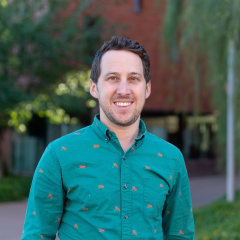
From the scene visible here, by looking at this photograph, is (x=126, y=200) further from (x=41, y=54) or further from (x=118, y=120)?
(x=41, y=54)

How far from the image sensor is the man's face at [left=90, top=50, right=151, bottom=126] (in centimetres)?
214

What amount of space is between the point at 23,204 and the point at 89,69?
→ 14.0ft

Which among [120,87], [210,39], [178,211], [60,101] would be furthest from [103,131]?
[60,101]

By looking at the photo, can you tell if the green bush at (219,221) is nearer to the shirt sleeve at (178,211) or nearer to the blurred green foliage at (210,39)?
the blurred green foliage at (210,39)

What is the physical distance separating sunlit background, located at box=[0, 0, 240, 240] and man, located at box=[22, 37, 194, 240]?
14.0ft

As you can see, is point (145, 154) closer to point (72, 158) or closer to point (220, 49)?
point (72, 158)

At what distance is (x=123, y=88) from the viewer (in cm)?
213

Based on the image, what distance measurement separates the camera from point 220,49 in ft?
26.1

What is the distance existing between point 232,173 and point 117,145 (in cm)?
767

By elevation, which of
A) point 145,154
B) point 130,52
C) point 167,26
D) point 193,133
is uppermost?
point 167,26

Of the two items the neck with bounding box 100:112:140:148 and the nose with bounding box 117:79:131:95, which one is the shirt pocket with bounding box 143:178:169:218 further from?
the nose with bounding box 117:79:131:95

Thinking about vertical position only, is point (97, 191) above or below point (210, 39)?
below

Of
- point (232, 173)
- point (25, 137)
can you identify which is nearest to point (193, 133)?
point (25, 137)

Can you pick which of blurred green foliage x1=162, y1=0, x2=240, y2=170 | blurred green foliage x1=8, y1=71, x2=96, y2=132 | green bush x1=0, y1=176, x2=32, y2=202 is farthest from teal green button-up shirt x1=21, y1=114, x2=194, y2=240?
green bush x1=0, y1=176, x2=32, y2=202
